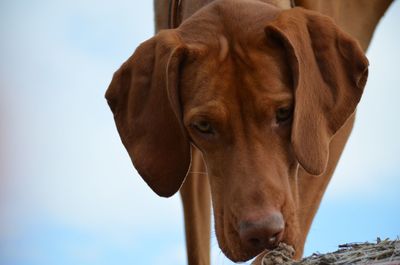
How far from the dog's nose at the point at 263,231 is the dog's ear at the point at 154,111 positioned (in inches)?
36.0

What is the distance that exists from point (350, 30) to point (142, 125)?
2.34 m

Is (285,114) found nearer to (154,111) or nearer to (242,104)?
(242,104)

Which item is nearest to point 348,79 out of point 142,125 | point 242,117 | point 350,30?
point 242,117

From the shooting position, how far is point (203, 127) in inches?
226

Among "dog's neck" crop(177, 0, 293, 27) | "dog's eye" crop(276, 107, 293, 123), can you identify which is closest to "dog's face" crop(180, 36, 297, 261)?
"dog's eye" crop(276, 107, 293, 123)

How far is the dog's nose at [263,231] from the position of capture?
5.14 metres

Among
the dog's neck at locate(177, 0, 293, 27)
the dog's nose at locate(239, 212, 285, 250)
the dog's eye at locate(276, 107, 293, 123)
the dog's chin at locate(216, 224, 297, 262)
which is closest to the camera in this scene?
the dog's nose at locate(239, 212, 285, 250)

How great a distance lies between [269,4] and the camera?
6.49 m

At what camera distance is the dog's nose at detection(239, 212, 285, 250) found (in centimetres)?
514

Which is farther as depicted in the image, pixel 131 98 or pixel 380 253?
pixel 131 98

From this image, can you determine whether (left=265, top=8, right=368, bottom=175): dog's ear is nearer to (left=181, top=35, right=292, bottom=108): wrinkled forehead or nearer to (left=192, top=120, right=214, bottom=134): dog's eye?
(left=181, top=35, right=292, bottom=108): wrinkled forehead

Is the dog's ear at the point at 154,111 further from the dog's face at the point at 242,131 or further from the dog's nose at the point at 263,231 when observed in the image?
the dog's nose at the point at 263,231

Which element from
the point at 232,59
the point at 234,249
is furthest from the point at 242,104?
the point at 234,249

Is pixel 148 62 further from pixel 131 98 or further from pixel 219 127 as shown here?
pixel 219 127
